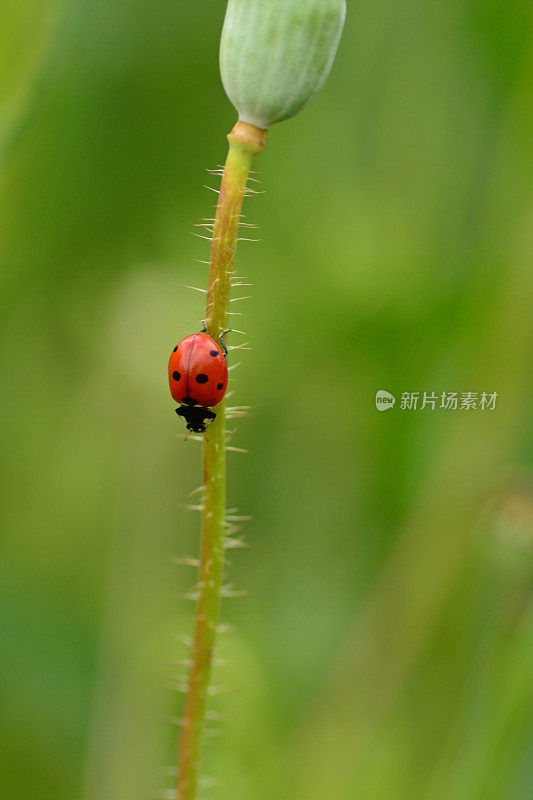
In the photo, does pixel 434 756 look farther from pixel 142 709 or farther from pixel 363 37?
pixel 363 37

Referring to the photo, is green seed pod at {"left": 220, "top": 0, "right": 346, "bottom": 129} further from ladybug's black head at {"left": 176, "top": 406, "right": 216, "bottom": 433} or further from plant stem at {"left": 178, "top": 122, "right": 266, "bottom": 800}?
ladybug's black head at {"left": 176, "top": 406, "right": 216, "bottom": 433}

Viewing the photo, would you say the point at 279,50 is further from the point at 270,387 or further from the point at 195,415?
the point at 270,387

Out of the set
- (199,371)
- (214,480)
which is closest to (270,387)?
(199,371)

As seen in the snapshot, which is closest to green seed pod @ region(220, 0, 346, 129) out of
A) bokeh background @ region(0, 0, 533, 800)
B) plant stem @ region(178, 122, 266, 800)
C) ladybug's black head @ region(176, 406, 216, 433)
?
plant stem @ region(178, 122, 266, 800)

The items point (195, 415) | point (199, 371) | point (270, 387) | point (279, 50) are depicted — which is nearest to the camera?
point (279, 50)

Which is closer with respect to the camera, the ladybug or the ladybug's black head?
the ladybug

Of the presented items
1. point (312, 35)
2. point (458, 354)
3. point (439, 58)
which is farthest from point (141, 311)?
point (312, 35)

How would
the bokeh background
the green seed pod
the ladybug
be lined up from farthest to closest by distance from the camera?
the bokeh background < the ladybug < the green seed pod
